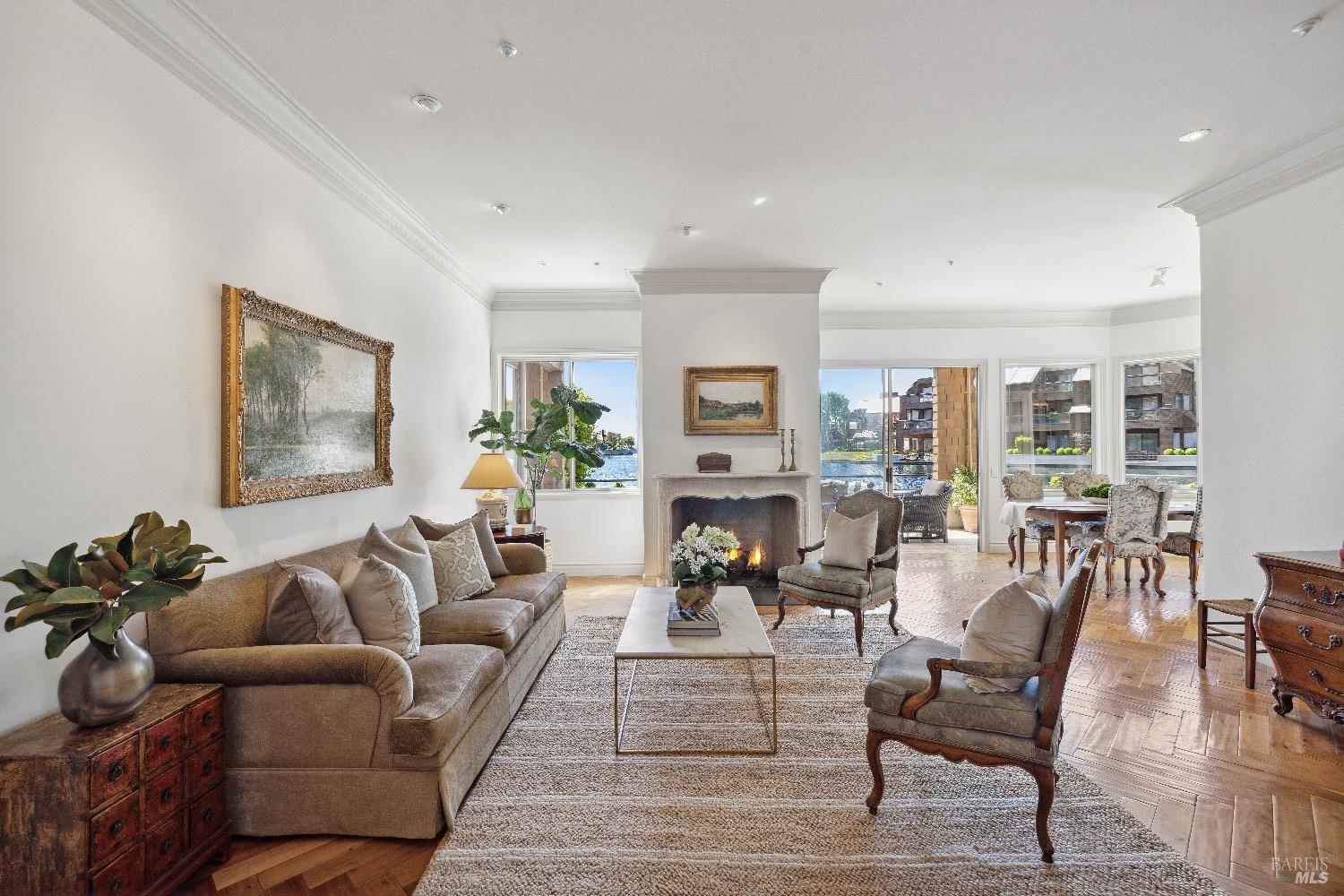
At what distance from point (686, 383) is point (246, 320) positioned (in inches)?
147

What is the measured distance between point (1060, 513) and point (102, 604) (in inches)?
268

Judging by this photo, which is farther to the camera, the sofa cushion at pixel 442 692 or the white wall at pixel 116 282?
the sofa cushion at pixel 442 692

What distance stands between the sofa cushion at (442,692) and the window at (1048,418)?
23.7 ft

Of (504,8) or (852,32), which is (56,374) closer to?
(504,8)

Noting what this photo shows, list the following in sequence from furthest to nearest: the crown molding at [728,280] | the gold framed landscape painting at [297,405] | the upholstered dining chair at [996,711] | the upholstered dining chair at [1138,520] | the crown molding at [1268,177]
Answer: the crown molding at [728,280]
the upholstered dining chair at [1138,520]
the crown molding at [1268,177]
the gold framed landscape painting at [297,405]
the upholstered dining chair at [996,711]

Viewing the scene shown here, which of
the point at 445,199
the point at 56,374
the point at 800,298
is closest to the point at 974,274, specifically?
the point at 800,298

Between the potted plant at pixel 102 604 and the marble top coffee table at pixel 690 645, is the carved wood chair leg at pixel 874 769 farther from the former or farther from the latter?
the potted plant at pixel 102 604

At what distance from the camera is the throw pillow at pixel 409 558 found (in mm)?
3270

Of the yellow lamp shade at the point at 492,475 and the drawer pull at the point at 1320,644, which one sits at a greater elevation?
the yellow lamp shade at the point at 492,475

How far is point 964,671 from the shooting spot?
2225 millimetres

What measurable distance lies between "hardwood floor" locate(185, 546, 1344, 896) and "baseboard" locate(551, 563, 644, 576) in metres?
3.03

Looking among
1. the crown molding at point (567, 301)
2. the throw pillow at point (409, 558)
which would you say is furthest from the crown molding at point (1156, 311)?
the throw pillow at point (409, 558)

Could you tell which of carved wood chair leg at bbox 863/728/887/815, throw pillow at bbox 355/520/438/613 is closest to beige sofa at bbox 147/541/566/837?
throw pillow at bbox 355/520/438/613

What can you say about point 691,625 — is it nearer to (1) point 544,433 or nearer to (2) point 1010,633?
(2) point 1010,633
